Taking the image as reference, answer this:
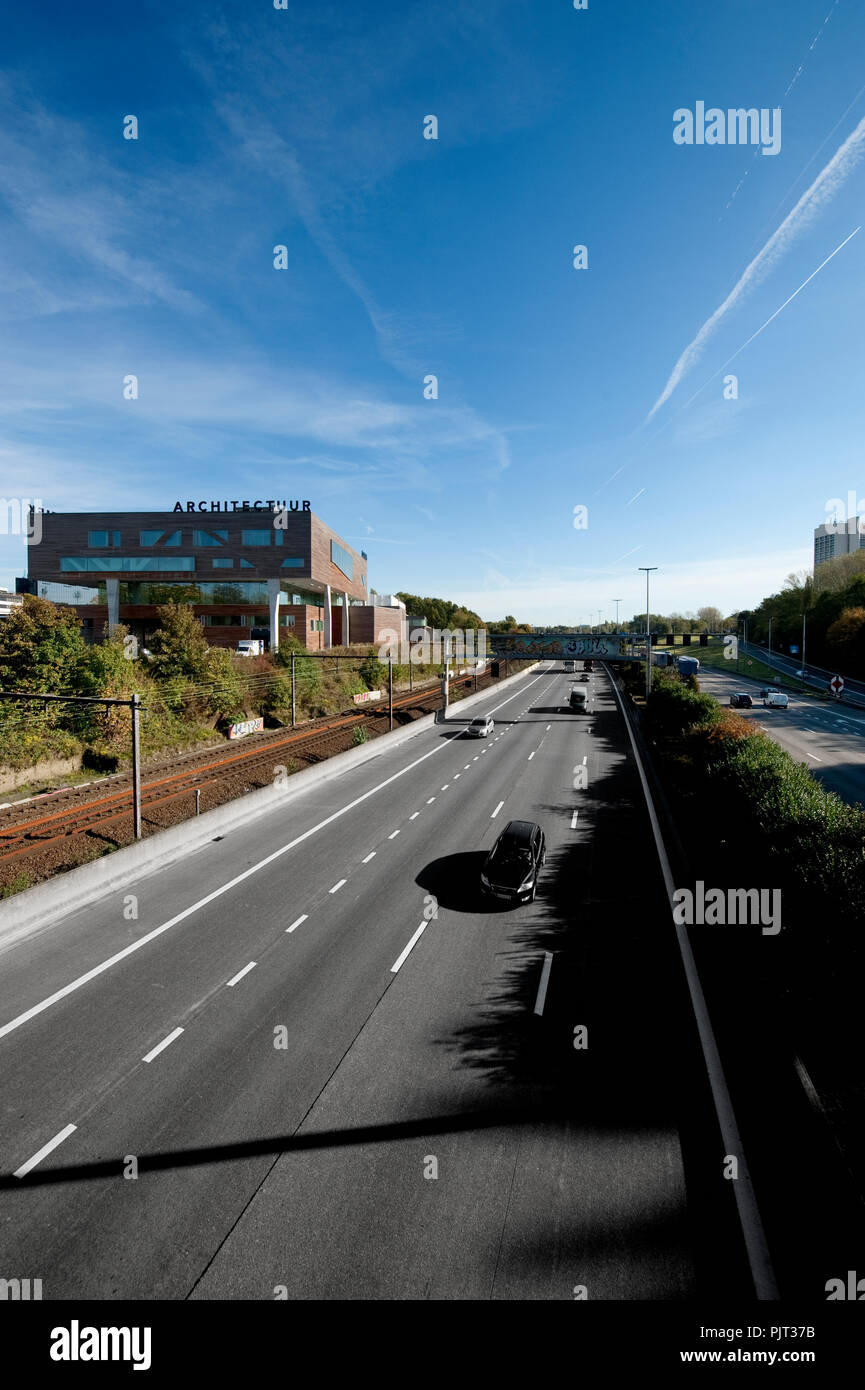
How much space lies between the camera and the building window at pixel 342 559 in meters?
74.8

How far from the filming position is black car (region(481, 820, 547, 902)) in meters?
16.1

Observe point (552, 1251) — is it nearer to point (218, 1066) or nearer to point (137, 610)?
point (218, 1066)

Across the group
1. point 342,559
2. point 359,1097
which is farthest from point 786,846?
point 342,559

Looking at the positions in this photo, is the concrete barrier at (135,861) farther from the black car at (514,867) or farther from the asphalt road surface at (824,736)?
the asphalt road surface at (824,736)

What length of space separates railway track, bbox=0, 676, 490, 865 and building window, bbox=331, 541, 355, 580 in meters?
32.0

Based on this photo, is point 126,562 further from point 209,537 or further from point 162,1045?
point 162,1045

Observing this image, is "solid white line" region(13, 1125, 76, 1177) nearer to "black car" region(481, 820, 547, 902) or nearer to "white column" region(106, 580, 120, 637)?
"black car" region(481, 820, 547, 902)

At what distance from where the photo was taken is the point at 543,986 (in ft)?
40.0

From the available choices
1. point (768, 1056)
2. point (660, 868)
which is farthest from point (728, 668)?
point (768, 1056)

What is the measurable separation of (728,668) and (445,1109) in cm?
10697

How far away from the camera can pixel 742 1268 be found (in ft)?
21.3

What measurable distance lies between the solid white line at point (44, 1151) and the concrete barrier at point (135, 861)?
718 cm

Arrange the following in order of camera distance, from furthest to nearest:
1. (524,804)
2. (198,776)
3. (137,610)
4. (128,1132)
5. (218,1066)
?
(137,610), (198,776), (524,804), (218,1066), (128,1132)

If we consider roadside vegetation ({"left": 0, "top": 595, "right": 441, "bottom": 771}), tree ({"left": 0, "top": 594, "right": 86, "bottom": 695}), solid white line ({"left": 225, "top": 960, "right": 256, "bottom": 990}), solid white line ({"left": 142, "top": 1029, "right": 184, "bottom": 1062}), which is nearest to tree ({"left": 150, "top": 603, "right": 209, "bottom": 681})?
roadside vegetation ({"left": 0, "top": 595, "right": 441, "bottom": 771})
